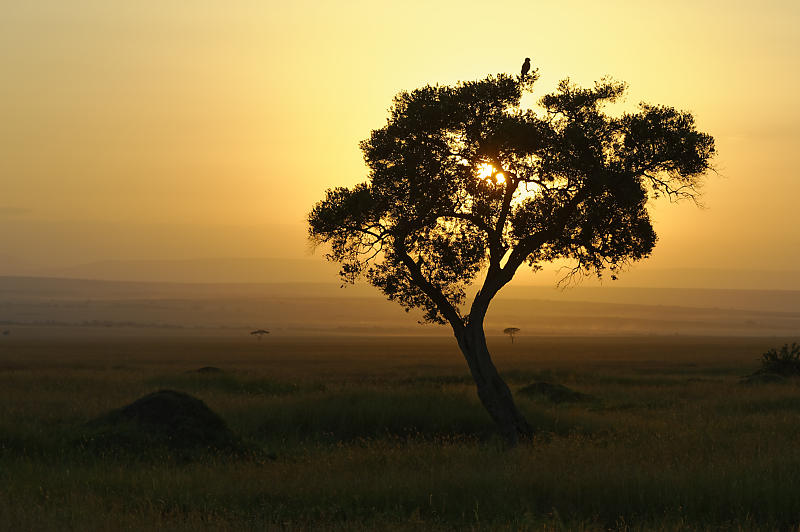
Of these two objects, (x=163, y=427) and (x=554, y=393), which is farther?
(x=554, y=393)

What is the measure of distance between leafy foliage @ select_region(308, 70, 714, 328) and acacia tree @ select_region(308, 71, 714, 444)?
0.03 m

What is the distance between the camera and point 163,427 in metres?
22.0

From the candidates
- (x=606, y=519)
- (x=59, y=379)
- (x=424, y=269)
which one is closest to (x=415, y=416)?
(x=424, y=269)

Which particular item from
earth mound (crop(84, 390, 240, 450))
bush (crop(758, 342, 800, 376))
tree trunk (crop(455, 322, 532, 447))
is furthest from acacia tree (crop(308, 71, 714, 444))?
bush (crop(758, 342, 800, 376))

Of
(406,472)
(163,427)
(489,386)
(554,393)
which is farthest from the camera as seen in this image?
(554,393)

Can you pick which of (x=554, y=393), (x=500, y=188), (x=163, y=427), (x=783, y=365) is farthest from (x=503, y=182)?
(x=783, y=365)

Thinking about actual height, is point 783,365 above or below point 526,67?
below

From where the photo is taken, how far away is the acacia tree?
2356cm

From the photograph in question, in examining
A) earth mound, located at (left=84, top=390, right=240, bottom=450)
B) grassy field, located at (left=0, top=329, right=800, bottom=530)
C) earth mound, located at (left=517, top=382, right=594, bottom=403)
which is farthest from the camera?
earth mound, located at (left=517, top=382, right=594, bottom=403)

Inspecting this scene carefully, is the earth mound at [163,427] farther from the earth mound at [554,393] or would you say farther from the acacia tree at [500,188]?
the earth mound at [554,393]

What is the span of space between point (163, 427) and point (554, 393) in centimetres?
2119

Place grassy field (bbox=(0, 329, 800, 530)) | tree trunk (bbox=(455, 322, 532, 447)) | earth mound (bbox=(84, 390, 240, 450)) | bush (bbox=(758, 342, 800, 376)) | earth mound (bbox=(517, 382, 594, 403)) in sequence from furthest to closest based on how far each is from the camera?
bush (bbox=(758, 342, 800, 376)) → earth mound (bbox=(517, 382, 594, 403)) → tree trunk (bbox=(455, 322, 532, 447)) → earth mound (bbox=(84, 390, 240, 450)) → grassy field (bbox=(0, 329, 800, 530))

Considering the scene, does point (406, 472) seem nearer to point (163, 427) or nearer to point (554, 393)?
point (163, 427)

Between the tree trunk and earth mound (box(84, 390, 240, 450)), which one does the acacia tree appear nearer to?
the tree trunk
